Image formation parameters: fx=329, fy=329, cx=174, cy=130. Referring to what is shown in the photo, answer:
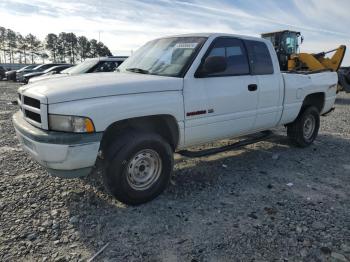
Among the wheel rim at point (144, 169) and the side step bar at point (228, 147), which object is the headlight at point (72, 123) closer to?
the wheel rim at point (144, 169)

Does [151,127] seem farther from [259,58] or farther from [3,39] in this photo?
[3,39]

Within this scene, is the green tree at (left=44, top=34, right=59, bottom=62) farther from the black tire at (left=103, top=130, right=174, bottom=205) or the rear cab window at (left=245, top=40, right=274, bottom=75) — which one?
the black tire at (left=103, top=130, right=174, bottom=205)

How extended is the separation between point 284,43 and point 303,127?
1123 cm

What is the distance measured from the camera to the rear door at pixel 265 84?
496 cm

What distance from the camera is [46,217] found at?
3.51 metres

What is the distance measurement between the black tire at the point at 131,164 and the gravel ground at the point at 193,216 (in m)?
0.17

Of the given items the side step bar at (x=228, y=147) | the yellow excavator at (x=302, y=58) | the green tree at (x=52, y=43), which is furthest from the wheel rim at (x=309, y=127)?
the green tree at (x=52, y=43)

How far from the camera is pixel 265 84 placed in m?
5.04

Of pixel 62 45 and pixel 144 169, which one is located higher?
pixel 62 45

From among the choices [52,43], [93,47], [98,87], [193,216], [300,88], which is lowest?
[193,216]

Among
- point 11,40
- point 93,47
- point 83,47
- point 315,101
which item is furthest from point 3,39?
point 315,101

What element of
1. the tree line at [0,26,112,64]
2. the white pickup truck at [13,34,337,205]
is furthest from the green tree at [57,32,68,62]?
the white pickup truck at [13,34,337,205]

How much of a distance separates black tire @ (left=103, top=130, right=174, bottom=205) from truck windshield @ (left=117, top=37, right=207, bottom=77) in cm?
94

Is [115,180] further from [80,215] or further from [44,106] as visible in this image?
[44,106]
